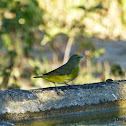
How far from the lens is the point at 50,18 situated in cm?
763

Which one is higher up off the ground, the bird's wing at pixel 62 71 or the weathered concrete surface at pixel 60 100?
the bird's wing at pixel 62 71

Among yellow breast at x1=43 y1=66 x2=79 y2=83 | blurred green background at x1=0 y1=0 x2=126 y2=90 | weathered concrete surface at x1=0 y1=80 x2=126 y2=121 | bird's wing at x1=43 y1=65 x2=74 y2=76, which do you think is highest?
blurred green background at x1=0 y1=0 x2=126 y2=90

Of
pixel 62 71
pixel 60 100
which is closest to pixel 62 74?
pixel 62 71

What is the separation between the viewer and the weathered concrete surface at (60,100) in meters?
3.56

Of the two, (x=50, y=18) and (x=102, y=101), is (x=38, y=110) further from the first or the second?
(x=50, y=18)

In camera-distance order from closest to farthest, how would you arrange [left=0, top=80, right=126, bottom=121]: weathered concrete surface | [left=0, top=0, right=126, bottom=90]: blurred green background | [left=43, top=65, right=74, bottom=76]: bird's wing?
[left=0, top=80, right=126, bottom=121]: weathered concrete surface, [left=43, top=65, right=74, bottom=76]: bird's wing, [left=0, top=0, right=126, bottom=90]: blurred green background

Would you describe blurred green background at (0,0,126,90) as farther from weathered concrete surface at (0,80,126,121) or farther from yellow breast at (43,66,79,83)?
weathered concrete surface at (0,80,126,121)

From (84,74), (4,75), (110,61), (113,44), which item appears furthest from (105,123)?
(113,44)

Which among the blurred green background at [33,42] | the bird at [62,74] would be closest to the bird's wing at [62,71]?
the bird at [62,74]

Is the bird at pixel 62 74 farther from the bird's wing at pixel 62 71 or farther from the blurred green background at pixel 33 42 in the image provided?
the blurred green background at pixel 33 42

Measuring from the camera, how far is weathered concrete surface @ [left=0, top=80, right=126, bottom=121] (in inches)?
140

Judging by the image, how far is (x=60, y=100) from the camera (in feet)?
12.5

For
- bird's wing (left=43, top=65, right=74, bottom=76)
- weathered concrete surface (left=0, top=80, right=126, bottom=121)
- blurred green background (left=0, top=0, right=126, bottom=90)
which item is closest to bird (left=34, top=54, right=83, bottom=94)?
bird's wing (left=43, top=65, right=74, bottom=76)

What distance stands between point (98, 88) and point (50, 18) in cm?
385
